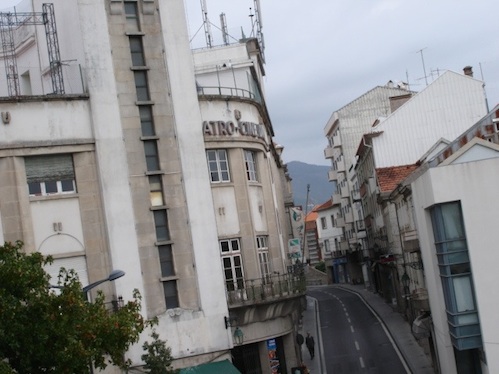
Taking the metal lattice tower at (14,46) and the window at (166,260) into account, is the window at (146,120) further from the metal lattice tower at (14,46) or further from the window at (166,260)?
the window at (166,260)

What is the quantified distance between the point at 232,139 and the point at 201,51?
1439 cm

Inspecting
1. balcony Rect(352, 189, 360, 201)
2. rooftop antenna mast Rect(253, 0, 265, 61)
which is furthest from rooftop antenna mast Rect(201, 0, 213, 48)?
balcony Rect(352, 189, 360, 201)

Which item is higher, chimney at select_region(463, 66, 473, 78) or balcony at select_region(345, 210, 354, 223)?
chimney at select_region(463, 66, 473, 78)

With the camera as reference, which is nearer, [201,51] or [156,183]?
[156,183]

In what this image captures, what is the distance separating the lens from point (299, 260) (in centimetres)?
5431

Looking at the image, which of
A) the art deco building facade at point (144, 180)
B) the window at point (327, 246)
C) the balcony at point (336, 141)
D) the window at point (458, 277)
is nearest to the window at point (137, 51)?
the art deco building facade at point (144, 180)

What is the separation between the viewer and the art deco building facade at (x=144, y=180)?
3709cm

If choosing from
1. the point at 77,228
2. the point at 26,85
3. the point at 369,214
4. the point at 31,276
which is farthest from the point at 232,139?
the point at 369,214

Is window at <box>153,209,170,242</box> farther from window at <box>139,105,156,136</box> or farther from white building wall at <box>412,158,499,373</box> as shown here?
white building wall at <box>412,158,499,373</box>

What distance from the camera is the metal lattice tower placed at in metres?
39.7

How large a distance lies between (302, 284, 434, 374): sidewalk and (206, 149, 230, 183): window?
1365 cm

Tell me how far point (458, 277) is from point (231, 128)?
10.8 meters

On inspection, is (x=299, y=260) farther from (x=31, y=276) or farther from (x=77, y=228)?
(x=31, y=276)

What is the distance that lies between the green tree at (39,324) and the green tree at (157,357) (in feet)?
24.4
